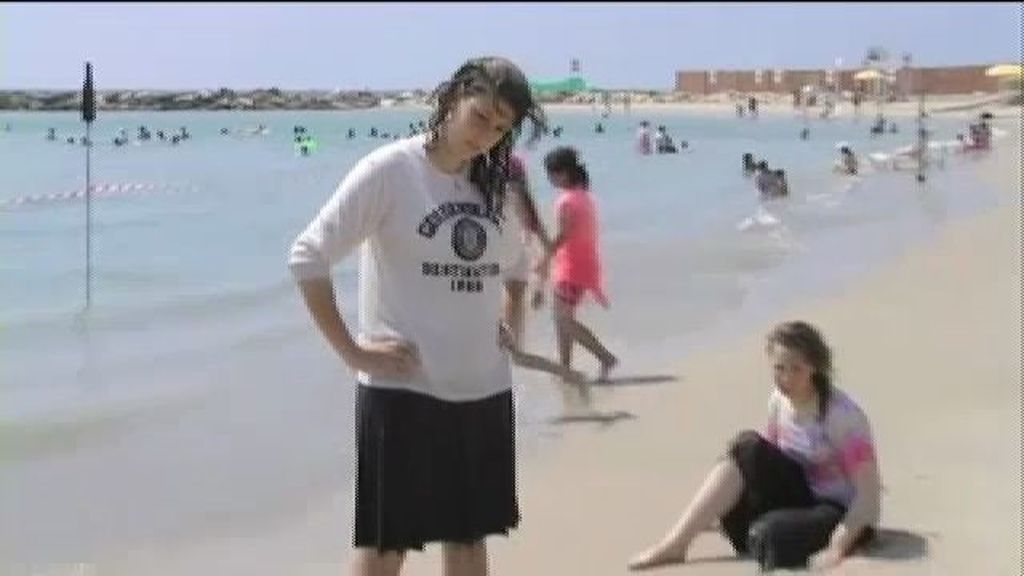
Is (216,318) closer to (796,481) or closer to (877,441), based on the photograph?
(877,441)

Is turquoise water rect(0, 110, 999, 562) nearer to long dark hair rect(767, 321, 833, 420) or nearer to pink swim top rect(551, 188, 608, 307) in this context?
pink swim top rect(551, 188, 608, 307)

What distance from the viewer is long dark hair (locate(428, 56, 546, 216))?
365 cm

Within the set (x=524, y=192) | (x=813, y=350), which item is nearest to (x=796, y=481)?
(x=813, y=350)

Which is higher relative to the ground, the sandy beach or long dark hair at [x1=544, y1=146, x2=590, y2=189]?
long dark hair at [x1=544, y1=146, x2=590, y2=189]

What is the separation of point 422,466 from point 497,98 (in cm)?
89

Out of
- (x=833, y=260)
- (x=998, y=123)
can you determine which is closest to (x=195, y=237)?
(x=833, y=260)

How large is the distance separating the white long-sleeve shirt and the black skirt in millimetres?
48

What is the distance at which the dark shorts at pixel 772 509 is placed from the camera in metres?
4.98

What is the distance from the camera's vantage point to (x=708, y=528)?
532 centimetres

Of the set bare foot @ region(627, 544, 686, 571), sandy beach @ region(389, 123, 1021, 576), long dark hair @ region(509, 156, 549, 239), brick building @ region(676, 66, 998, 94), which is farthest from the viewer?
brick building @ region(676, 66, 998, 94)

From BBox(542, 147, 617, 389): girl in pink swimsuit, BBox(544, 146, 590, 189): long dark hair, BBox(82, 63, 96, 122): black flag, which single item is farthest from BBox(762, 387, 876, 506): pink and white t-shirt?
BBox(82, 63, 96, 122): black flag

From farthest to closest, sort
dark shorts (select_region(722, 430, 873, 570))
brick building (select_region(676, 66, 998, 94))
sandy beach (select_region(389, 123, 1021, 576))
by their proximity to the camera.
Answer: brick building (select_region(676, 66, 998, 94)) → sandy beach (select_region(389, 123, 1021, 576)) → dark shorts (select_region(722, 430, 873, 570))

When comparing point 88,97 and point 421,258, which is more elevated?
point 88,97

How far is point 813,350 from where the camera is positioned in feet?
16.6
